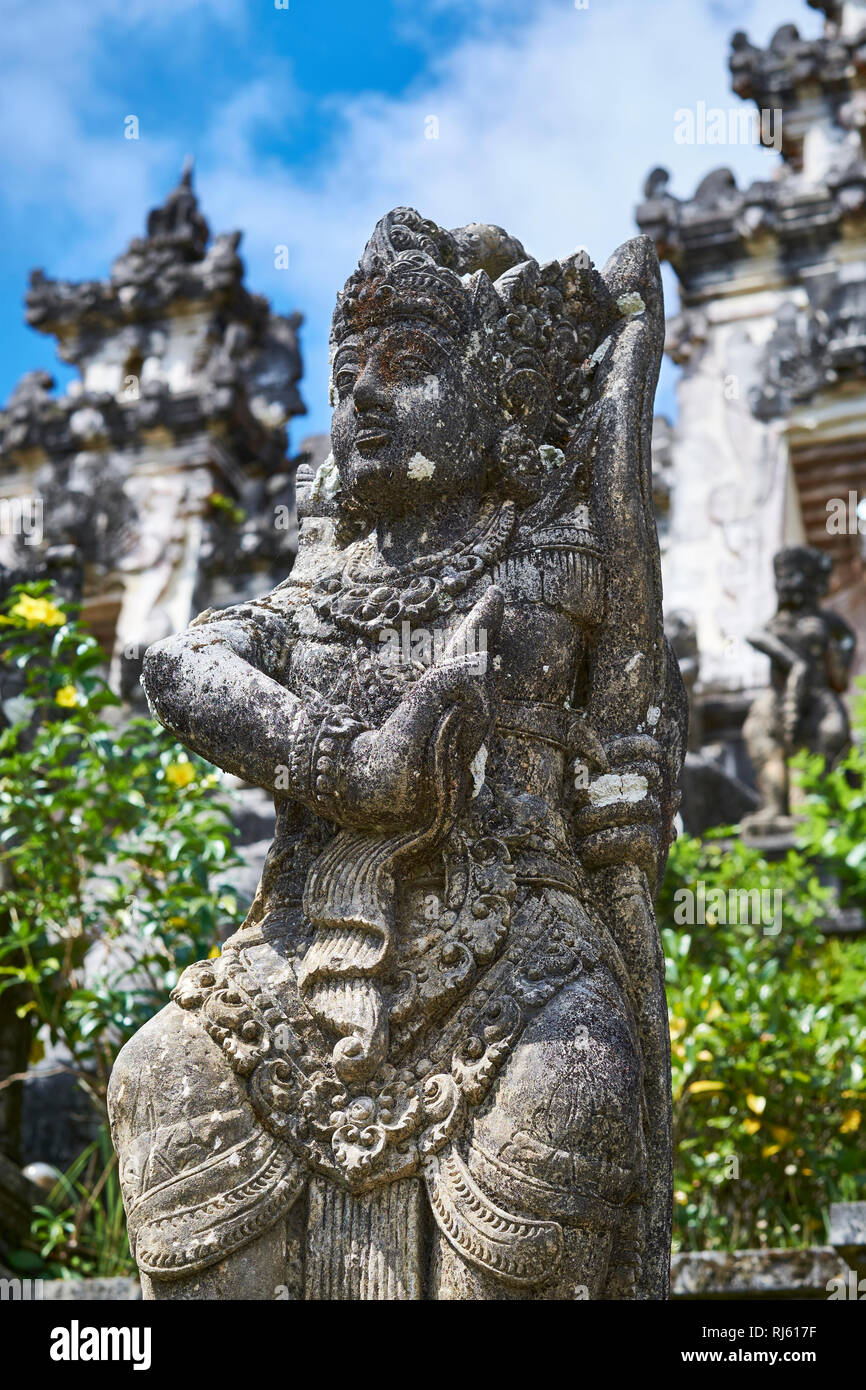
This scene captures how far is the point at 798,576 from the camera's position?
11977 mm

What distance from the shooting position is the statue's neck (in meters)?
4.28

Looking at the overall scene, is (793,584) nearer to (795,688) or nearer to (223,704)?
(795,688)

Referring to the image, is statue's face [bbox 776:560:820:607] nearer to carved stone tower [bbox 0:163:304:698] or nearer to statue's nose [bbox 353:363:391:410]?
carved stone tower [bbox 0:163:304:698]

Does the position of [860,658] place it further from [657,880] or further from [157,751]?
[657,880]

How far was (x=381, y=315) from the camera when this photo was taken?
14.0ft

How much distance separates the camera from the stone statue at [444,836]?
140 inches

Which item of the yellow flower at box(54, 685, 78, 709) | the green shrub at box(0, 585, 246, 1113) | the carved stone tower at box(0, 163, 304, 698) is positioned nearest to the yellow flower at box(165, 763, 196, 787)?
the green shrub at box(0, 585, 246, 1113)

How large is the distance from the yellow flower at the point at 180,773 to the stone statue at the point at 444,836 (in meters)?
2.87

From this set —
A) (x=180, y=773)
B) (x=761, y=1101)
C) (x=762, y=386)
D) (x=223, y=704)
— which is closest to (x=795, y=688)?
(x=762, y=386)

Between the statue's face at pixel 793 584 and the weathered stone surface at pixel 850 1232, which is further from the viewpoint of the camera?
the statue's face at pixel 793 584

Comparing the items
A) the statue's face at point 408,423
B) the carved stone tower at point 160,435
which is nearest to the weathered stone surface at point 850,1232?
the statue's face at point 408,423

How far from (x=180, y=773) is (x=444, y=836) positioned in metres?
3.65

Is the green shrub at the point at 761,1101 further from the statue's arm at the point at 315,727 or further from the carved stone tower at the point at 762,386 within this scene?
the carved stone tower at the point at 762,386
